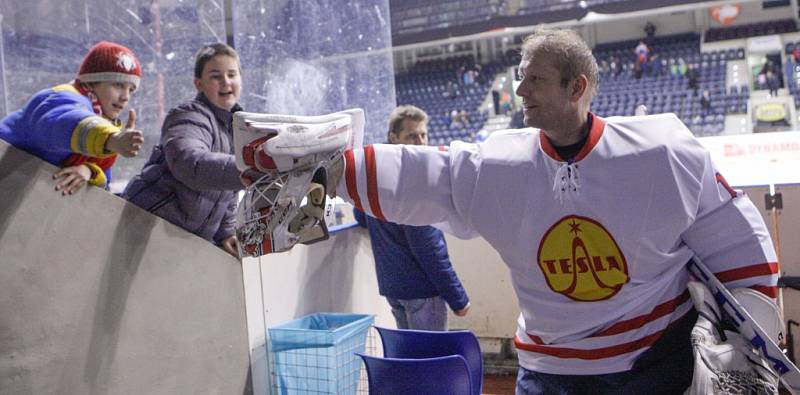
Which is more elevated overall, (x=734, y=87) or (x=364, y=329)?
(x=734, y=87)

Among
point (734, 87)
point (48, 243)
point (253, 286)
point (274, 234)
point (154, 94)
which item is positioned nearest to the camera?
point (274, 234)

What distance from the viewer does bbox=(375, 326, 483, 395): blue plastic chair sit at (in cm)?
210

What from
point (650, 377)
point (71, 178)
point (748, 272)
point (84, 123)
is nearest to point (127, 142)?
point (84, 123)

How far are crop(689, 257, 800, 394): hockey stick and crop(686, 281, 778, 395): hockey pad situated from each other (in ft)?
0.04

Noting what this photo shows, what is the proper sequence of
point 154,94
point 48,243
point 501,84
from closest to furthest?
point 48,243 → point 154,94 → point 501,84

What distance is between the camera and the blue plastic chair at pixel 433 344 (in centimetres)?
210

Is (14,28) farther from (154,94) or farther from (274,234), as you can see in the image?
(274,234)

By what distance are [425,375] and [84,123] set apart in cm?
96

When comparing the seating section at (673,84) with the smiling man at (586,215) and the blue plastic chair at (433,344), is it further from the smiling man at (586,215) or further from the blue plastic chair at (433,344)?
the smiling man at (586,215)

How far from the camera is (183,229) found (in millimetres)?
2102

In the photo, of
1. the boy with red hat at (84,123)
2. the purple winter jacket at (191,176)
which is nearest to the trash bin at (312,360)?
the purple winter jacket at (191,176)

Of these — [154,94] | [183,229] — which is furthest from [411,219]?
[154,94]

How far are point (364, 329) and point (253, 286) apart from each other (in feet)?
1.45

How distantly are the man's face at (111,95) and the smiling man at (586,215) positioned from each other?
894 millimetres
